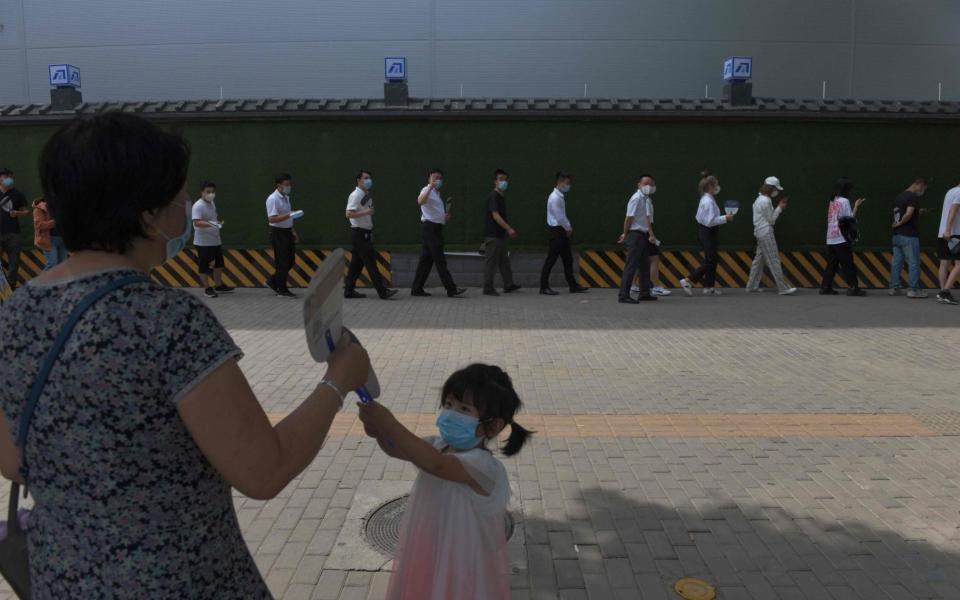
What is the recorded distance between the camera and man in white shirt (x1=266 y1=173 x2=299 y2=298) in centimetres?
1146

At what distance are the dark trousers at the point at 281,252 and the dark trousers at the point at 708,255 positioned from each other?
6.30 metres

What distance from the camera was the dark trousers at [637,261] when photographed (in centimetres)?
1072

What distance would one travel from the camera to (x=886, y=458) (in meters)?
4.73

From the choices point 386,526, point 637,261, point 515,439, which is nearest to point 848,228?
point 637,261

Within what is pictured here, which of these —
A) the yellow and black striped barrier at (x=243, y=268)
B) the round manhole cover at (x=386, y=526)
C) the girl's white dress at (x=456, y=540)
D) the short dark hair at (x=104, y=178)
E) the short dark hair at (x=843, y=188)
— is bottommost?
the round manhole cover at (x=386, y=526)

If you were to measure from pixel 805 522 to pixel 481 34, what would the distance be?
51.1 feet

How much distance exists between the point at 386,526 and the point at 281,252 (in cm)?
844

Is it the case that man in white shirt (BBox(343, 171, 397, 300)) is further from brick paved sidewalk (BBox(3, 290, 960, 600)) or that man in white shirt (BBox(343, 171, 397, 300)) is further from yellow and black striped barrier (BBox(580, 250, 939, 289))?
yellow and black striped barrier (BBox(580, 250, 939, 289))

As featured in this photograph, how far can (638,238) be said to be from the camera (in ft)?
35.1

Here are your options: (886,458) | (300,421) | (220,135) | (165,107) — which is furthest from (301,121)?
(300,421)

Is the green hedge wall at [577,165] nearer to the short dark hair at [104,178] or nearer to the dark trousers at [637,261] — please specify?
the dark trousers at [637,261]

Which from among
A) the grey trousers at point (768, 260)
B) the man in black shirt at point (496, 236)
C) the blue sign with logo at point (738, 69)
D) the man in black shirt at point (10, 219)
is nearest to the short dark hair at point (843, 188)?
the grey trousers at point (768, 260)

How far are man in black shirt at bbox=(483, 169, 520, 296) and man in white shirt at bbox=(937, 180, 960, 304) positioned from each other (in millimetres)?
6158

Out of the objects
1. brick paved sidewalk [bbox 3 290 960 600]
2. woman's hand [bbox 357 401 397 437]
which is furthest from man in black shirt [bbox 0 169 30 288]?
woman's hand [bbox 357 401 397 437]
